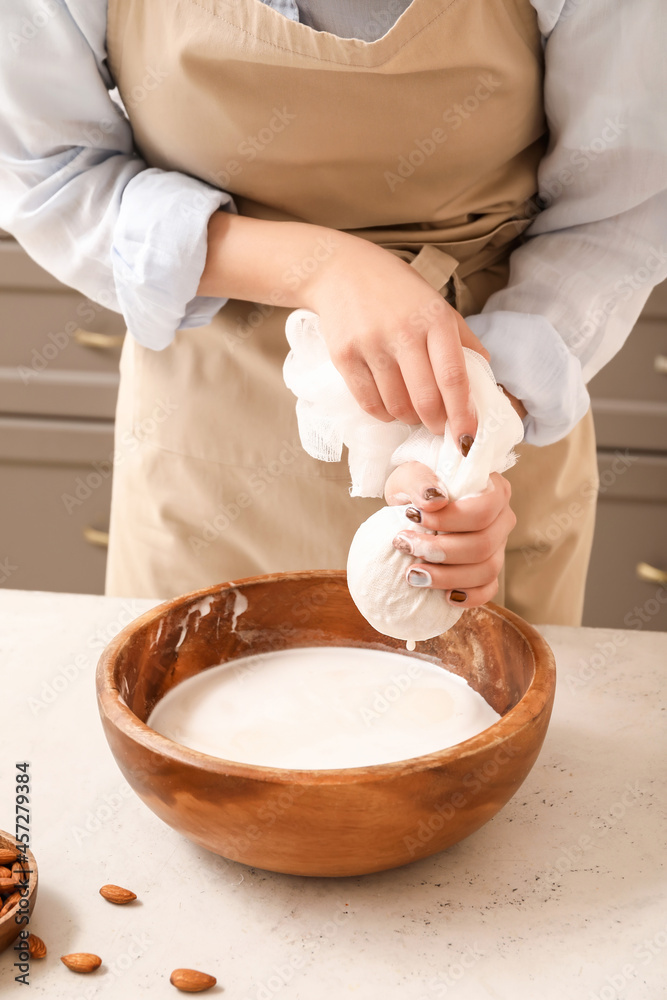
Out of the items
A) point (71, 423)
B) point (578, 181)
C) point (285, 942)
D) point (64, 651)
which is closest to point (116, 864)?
point (285, 942)

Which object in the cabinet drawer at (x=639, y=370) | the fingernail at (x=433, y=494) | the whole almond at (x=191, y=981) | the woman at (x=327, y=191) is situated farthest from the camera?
the cabinet drawer at (x=639, y=370)

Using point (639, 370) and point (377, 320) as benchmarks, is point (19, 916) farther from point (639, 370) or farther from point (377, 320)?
point (639, 370)

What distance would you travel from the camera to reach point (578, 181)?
81cm

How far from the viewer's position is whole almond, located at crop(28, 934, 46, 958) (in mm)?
461

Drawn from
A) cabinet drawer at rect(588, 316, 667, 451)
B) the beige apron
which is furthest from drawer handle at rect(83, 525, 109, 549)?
cabinet drawer at rect(588, 316, 667, 451)

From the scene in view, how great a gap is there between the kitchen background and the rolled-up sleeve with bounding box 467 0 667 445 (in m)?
0.91

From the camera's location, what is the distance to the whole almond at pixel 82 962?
17.8 inches

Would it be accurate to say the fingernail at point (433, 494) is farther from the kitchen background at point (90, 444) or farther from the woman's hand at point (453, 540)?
the kitchen background at point (90, 444)

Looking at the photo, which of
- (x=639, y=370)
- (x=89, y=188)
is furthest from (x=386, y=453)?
(x=639, y=370)

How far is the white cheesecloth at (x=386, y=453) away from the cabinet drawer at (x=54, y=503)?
4.05 ft

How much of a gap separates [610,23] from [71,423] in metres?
1.36

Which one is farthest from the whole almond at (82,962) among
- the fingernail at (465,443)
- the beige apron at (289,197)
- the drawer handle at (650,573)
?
the drawer handle at (650,573)

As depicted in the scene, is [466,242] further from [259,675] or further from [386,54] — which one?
[259,675]

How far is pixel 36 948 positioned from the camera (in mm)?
463
